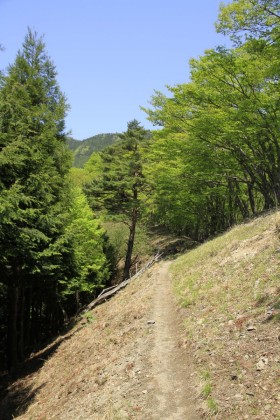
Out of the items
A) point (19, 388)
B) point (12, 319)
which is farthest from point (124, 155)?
point (19, 388)

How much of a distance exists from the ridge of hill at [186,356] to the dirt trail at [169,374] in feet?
0.09

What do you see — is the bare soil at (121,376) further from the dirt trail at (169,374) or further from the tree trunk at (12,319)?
the tree trunk at (12,319)

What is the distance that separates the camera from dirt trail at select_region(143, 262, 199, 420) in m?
6.44

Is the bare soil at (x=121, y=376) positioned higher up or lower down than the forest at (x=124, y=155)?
lower down

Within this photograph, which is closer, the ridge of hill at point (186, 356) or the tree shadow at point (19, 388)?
the ridge of hill at point (186, 356)

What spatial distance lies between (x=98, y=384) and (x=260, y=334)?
4903mm

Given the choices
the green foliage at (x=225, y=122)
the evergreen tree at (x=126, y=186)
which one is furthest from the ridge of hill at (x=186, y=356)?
the evergreen tree at (x=126, y=186)

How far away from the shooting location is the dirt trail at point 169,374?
6.44 meters

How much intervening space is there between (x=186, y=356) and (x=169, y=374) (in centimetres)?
83

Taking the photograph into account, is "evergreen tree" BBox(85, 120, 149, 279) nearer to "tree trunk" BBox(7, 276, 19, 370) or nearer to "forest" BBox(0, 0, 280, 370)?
"forest" BBox(0, 0, 280, 370)

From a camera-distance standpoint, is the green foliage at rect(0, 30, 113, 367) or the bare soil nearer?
the bare soil

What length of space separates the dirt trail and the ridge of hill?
3 centimetres

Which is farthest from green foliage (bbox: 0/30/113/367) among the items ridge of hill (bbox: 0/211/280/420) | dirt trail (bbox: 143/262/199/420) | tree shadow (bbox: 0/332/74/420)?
dirt trail (bbox: 143/262/199/420)

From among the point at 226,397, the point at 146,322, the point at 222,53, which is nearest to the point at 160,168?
the point at 222,53
